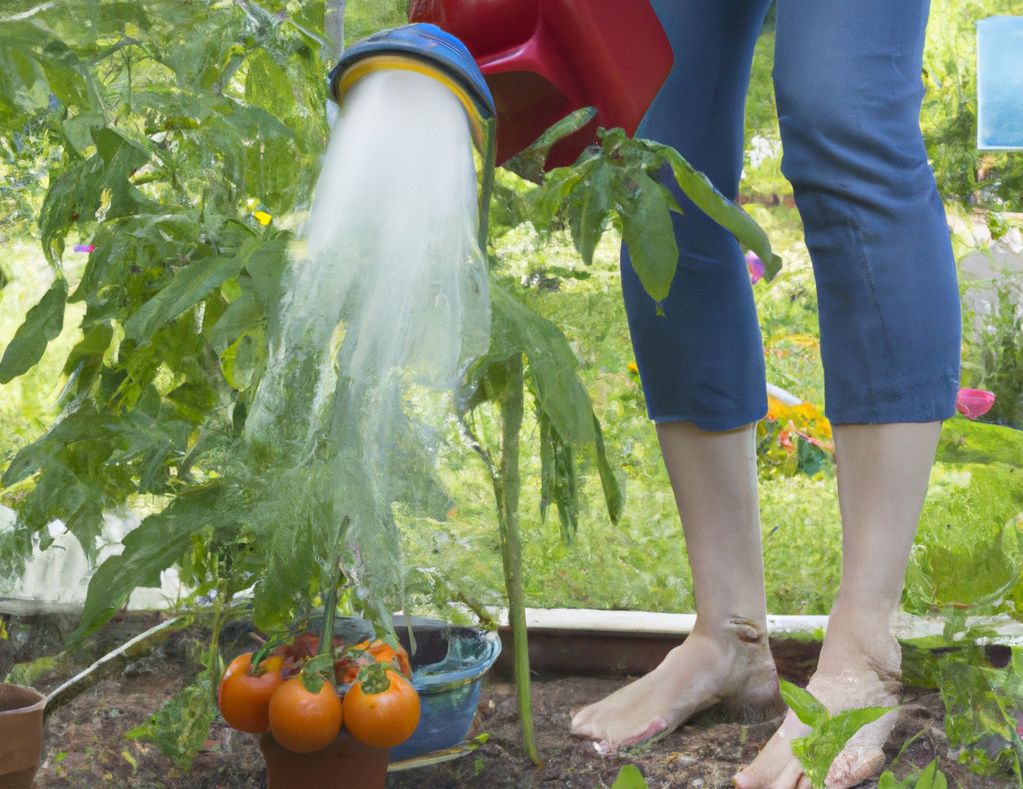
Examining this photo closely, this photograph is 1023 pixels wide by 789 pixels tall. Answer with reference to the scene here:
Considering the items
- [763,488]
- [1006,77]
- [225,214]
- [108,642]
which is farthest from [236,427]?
[1006,77]

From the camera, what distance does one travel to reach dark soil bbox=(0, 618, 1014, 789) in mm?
1177

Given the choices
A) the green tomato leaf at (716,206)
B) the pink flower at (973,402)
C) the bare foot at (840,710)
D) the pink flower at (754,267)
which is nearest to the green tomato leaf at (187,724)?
the bare foot at (840,710)

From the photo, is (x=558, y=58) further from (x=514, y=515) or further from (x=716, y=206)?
(x=514, y=515)

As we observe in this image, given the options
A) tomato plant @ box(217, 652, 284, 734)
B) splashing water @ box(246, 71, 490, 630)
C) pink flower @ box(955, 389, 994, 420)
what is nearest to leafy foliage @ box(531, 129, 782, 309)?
splashing water @ box(246, 71, 490, 630)

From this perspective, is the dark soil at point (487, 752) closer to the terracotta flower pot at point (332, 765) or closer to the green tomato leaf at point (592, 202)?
the terracotta flower pot at point (332, 765)

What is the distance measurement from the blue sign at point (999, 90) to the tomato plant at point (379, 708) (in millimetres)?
3146

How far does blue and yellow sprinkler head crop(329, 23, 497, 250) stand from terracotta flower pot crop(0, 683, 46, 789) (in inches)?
25.7

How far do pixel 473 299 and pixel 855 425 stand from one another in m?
0.62

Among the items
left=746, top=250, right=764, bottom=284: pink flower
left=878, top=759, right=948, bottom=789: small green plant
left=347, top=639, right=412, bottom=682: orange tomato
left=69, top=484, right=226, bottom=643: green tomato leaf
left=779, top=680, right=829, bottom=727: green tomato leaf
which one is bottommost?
left=878, top=759, right=948, bottom=789: small green plant

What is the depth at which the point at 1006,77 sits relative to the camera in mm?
3502

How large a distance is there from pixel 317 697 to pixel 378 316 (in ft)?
1.29

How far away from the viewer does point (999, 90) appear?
11.5 ft

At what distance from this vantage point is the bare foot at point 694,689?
133 cm

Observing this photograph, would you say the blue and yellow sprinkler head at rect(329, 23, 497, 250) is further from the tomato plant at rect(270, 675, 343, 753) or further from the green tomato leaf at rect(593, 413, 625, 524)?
the tomato plant at rect(270, 675, 343, 753)
